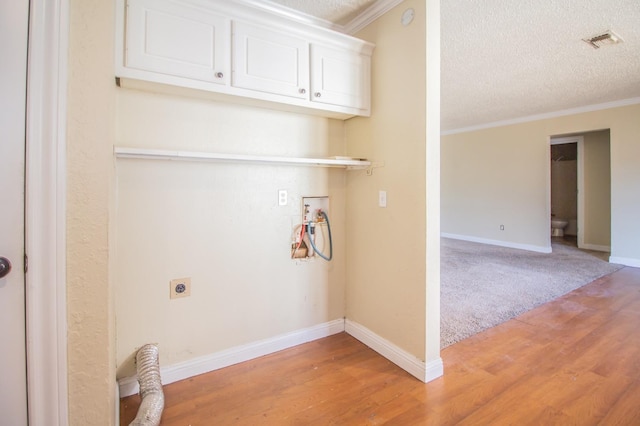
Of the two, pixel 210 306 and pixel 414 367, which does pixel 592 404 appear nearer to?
pixel 414 367

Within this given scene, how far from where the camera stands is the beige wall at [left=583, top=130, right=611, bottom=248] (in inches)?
225

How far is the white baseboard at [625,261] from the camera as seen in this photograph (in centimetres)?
467

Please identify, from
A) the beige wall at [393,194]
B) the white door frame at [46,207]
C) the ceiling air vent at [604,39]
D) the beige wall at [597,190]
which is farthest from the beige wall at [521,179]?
the white door frame at [46,207]

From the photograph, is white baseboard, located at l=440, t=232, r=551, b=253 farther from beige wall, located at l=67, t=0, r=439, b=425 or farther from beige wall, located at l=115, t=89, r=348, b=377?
beige wall, located at l=115, t=89, r=348, b=377

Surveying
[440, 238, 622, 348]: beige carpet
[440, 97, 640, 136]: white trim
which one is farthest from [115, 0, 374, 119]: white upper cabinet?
[440, 97, 640, 136]: white trim

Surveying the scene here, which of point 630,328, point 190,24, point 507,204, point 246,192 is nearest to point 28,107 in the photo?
point 190,24

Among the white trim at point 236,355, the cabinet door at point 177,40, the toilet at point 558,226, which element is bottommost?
the white trim at point 236,355

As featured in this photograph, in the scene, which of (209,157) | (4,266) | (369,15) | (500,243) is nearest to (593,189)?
(500,243)

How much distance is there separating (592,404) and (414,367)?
962 millimetres

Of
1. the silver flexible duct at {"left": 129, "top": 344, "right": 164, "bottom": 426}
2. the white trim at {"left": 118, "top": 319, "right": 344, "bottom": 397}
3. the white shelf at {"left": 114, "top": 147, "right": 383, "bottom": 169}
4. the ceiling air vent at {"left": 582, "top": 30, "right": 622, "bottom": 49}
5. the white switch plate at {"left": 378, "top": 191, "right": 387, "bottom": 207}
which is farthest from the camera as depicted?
the ceiling air vent at {"left": 582, "top": 30, "right": 622, "bottom": 49}

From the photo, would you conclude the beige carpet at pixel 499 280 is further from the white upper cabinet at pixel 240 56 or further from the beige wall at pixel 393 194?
the white upper cabinet at pixel 240 56

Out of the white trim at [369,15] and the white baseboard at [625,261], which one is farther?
the white baseboard at [625,261]

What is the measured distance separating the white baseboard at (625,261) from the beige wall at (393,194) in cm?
487

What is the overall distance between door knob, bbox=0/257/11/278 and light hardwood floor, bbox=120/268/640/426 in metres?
1.11
